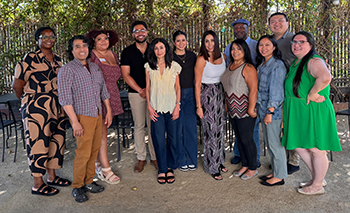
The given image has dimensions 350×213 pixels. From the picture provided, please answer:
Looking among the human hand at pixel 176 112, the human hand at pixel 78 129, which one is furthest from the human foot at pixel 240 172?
the human hand at pixel 78 129

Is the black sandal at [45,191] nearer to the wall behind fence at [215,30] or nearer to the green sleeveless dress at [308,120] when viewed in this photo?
the green sleeveless dress at [308,120]

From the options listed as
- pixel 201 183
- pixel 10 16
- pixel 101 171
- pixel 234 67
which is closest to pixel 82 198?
pixel 101 171

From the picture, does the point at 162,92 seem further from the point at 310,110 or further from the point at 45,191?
the point at 45,191

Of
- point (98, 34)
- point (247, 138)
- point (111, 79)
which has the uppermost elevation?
point (98, 34)

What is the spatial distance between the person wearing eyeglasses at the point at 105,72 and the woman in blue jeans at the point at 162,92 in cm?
49

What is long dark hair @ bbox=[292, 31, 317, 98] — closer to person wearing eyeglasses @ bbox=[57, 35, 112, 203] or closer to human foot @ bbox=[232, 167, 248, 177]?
human foot @ bbox=[232, 167, 248, 177]

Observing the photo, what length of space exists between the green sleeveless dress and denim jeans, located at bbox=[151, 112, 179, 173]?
4.55 feet

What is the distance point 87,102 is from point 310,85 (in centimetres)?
239

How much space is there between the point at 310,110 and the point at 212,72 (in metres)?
1.20

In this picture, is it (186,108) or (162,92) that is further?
(186,108)

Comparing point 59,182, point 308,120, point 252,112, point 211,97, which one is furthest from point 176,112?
point 59,182

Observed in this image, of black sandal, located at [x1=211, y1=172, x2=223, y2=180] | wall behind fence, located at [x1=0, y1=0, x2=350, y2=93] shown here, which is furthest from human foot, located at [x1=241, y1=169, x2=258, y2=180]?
wall behind fence, located at [x1=0, y1=0, x2=350, y2=93]

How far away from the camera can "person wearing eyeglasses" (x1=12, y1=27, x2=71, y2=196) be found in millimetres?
3184

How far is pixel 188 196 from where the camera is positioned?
3.25 m
